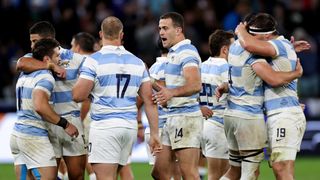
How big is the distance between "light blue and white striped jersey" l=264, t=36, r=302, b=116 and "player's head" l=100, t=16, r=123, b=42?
191 cm

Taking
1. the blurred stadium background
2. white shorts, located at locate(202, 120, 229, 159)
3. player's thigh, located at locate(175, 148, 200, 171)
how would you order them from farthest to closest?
the blurred stadium background → white shorts, located at locate(202, 120, 229, 159) → player's thigh, located at locate(175, 148, 200, 171)

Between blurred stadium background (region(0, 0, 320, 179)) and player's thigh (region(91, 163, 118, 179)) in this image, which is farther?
blurred stadium background (region(0, 0, 320, 179))

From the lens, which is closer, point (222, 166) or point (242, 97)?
point (242, 97)

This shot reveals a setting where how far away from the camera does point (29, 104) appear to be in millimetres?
12336

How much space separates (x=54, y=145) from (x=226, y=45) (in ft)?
9.36

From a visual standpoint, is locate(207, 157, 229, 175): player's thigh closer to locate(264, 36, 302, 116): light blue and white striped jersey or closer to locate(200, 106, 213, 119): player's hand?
locate(200, 106, 213, 119): player's hand

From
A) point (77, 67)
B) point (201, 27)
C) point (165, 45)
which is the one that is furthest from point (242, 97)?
point (201, 27)

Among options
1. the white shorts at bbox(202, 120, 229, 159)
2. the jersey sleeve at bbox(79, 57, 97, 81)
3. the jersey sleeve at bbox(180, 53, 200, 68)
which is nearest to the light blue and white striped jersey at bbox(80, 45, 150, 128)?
the jersey sleeve at bbox(79, 57, 97, 81)

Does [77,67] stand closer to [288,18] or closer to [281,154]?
[281,154]

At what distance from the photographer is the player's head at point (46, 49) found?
40.5 feet

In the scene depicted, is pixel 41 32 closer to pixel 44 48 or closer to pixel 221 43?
pixel 44 48

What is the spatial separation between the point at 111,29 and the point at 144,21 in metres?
11.0

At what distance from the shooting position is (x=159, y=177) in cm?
1298

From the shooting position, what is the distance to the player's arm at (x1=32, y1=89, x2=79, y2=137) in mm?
11953
